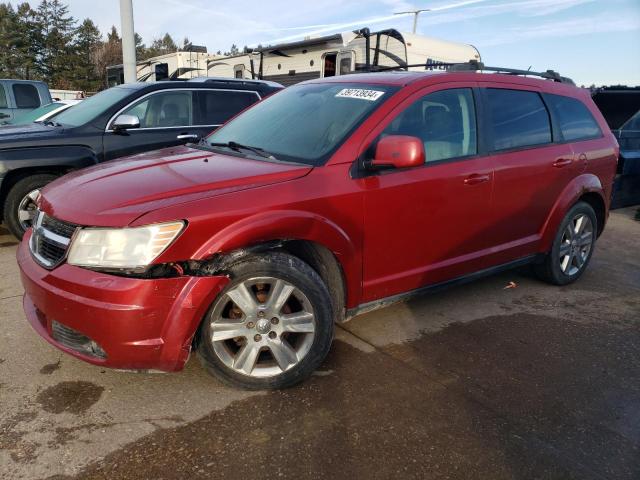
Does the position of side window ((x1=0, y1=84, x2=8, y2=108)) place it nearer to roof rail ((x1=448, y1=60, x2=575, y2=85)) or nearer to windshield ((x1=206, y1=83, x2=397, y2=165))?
windshield ((x1=206, y1=83, x2=397, y2=165))

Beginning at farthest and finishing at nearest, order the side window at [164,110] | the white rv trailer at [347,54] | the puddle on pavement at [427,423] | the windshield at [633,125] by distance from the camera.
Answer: the white rv trailer at [347,54]
the windshield at [633,125]
the side window at [164,110]
the puddle on pavement at [427,423]

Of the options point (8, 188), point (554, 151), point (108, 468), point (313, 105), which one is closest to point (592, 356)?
point (554, 151)

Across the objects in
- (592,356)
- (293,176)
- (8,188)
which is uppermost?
(293,176)

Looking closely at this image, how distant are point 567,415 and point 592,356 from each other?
2.83 feet

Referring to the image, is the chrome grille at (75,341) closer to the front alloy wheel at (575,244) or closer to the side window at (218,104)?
the front alloy wheel at (575,244)

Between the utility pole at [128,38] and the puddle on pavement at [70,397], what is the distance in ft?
31.3

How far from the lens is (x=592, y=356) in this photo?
132 inches

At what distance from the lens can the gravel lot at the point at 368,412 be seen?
2.22m

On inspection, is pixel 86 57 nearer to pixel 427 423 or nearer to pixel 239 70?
pixel 239 70

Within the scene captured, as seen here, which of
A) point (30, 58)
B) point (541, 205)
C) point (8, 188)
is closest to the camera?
point (541, 205)

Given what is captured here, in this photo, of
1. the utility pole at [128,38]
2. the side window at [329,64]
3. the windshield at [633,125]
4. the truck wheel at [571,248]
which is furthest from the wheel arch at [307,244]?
the utility pole at [128,38]

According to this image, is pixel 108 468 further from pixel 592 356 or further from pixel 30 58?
pixel 30 58

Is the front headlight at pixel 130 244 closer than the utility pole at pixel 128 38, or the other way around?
the front headlight at pixel 130 244

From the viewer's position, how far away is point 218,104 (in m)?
6.33
